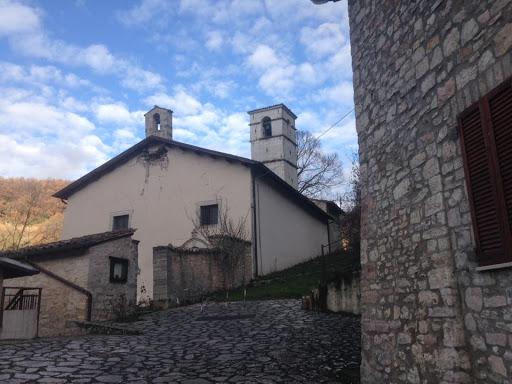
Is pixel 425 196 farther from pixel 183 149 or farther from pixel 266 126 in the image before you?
pixel 266 126

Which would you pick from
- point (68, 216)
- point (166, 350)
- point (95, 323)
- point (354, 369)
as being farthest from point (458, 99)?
point (68, 216)

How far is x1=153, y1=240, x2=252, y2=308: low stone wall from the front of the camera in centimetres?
1320

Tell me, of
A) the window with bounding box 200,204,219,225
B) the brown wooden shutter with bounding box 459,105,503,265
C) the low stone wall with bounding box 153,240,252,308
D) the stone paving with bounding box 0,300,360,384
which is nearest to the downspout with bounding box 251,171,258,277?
the low stone wall with bounding box 153,240,252,308

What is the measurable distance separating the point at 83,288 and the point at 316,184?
81.8ft

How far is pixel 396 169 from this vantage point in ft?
15.7

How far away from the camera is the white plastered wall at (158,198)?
17.6 meters

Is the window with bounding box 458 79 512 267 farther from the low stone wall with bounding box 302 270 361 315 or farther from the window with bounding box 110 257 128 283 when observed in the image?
the window with bounding box 110 257 128 283

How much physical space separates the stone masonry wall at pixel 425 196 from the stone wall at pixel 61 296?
7961mm

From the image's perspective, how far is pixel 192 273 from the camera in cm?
1433

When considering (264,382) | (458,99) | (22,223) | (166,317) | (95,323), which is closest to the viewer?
(458,99)

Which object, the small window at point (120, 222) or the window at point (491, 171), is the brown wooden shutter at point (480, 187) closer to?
the window at point (491, 171)

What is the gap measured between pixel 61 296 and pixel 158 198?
8597 mm

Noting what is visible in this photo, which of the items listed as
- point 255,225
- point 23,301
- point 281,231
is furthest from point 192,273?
point 281,231

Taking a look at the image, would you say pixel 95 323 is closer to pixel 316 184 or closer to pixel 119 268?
pixel 119 268
